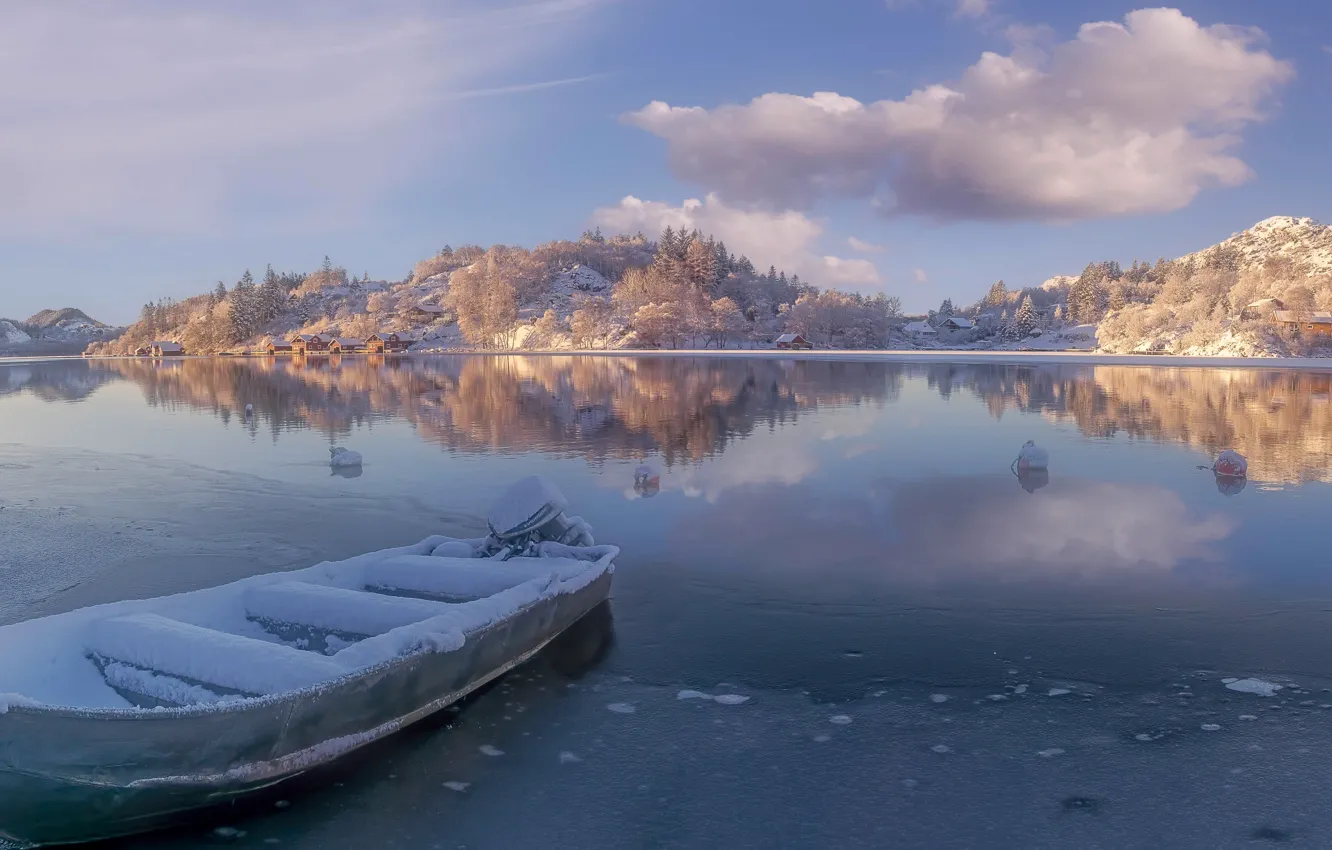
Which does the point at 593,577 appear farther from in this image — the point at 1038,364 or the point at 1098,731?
the point at 1038,364

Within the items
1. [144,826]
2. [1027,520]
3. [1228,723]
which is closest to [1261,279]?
[1027,520]

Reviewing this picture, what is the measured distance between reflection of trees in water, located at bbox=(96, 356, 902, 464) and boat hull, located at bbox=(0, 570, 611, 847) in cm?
1628

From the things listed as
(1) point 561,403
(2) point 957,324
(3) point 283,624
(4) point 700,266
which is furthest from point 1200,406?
(2) point 957,324

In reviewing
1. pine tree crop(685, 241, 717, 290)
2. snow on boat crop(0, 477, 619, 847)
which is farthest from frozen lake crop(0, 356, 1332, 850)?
pine tree crop(685, 241, 717, 290)

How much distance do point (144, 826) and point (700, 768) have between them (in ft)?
15.2

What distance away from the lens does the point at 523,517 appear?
38.1 feet

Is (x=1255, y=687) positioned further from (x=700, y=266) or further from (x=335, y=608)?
(x=700, y=266)

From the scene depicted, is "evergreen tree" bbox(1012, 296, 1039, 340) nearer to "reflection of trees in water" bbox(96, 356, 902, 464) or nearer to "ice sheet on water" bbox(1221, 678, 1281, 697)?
"reflection of trees in water" bbox(96, 356, 902, 464)

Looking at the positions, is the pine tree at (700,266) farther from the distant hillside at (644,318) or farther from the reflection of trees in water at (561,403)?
the reflection of trees in water at (561,403)

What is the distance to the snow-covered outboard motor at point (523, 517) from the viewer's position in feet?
38.0

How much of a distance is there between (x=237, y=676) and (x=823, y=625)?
6.89 meters

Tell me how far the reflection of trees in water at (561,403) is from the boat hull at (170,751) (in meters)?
16.3

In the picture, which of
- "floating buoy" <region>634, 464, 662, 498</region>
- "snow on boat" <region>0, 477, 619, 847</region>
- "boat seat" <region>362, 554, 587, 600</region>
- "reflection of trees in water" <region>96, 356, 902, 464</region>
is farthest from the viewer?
"reflection of trees in water" <region>96, 356, 902, 464</region>

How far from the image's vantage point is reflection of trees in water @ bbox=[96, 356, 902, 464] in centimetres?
2864
